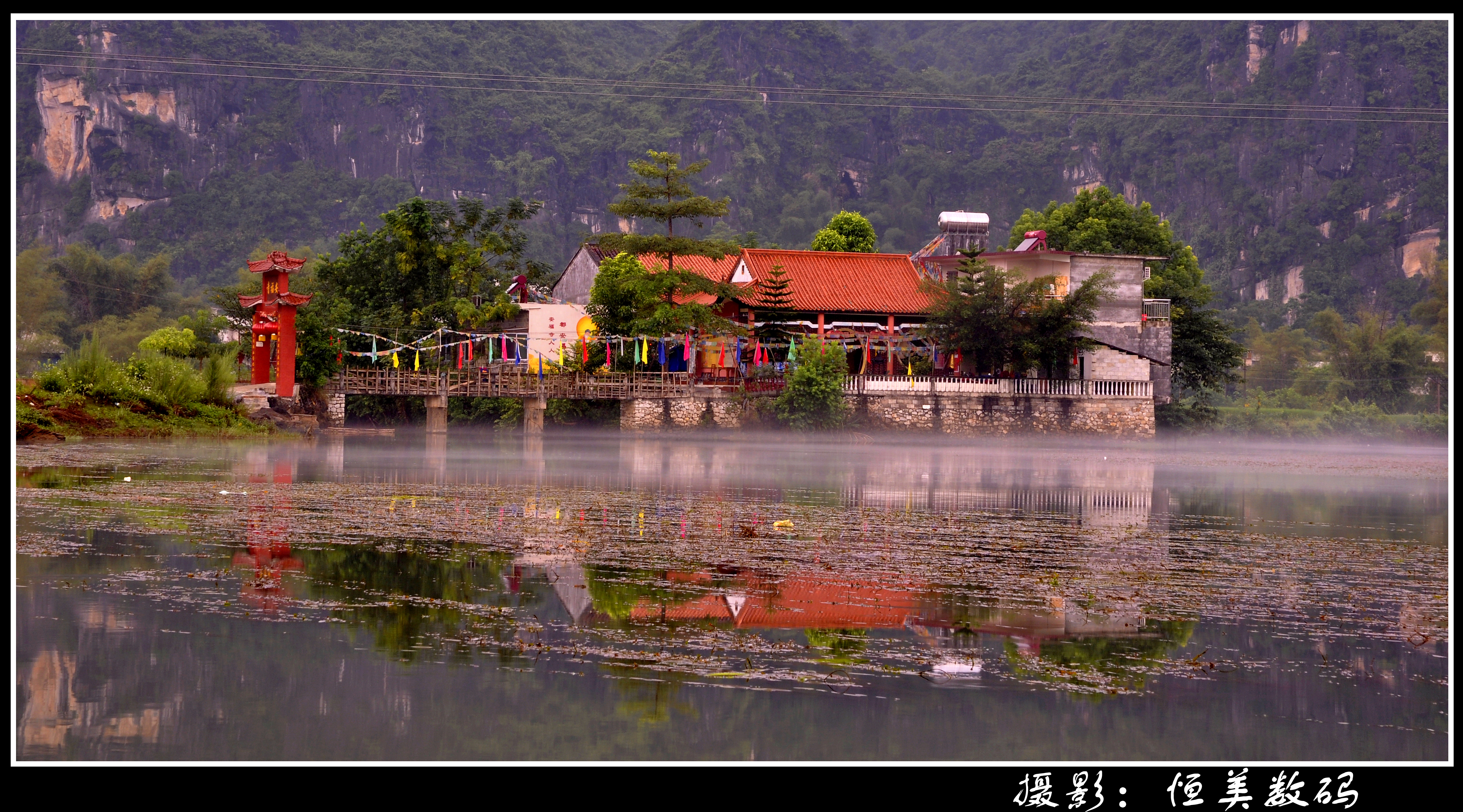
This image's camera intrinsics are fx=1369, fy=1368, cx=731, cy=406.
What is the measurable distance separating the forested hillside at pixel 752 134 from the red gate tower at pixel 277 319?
78215mm

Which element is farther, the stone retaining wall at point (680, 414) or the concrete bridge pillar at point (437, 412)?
the stone retaining wall at point (680, 414)

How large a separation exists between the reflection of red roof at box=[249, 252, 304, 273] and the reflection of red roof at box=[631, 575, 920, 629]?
95.2 feet

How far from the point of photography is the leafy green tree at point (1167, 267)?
5131 cm

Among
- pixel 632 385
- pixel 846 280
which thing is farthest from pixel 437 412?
pixel 846 280

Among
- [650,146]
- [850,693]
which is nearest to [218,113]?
[650,146]

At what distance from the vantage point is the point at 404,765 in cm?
544

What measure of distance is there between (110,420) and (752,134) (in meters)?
130

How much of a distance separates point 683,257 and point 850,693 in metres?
47.2

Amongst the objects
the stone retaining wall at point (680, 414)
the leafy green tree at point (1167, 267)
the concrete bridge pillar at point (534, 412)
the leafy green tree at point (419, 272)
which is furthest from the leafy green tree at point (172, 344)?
the leafy green tree at point (1167, 267)

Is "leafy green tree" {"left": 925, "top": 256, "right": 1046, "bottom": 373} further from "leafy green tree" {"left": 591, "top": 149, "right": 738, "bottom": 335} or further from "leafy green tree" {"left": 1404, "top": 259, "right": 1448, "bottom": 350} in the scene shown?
"leafy green tree" {"left": 1404, "top": 259, "right": 1448, "bottom": 350}

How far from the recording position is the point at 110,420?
25688 millimetres

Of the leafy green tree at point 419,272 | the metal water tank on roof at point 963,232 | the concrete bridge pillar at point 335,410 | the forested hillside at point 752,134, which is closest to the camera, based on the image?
the concrete bridge pillar at point 335,410

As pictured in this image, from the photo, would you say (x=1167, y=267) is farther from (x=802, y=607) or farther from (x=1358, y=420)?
(x=802, y=607)

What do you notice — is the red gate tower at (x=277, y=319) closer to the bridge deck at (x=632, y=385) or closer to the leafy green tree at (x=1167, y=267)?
the bridge deck at (x=632, y=385)
